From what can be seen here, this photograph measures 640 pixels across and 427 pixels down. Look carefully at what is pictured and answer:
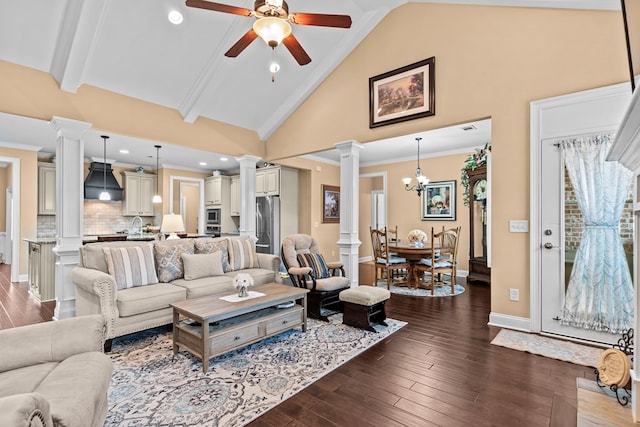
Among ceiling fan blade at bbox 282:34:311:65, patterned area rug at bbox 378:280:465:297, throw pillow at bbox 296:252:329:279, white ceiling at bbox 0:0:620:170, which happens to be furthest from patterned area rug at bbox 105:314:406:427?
white ceiling at bbox 0:0:620:170

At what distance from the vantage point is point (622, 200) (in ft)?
9.43

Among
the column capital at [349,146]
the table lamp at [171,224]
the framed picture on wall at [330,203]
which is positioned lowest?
the table lamp at [171,224]

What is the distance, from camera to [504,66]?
345 centimetres

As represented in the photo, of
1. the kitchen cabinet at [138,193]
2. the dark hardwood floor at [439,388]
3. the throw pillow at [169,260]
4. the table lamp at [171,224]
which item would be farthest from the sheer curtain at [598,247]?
the kitchen cabinet at [138,193]

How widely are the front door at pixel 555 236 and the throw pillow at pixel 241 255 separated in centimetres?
365

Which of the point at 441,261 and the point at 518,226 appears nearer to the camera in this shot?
the point at 518,226

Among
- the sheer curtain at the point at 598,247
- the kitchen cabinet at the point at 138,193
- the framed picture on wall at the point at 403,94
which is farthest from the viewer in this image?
the kitchen cabinet at the point at 138,193

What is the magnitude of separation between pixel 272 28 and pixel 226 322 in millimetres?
2519

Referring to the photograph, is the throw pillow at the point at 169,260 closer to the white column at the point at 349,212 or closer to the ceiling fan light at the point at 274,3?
the white column at the point at 349,212

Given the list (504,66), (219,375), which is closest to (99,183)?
(219,375)

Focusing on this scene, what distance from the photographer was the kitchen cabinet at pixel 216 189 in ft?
26.4

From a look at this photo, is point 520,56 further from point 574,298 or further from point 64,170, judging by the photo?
point 64,170

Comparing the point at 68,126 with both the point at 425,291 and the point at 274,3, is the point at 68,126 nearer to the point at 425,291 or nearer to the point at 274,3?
the point at 274,3

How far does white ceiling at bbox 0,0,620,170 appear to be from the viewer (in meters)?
3.24
